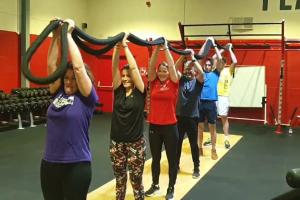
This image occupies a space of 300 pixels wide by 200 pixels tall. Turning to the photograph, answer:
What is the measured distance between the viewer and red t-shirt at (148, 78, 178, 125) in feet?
12.0

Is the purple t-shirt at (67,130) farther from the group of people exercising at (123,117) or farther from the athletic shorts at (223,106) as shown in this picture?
the athletic shorts at (223,106)

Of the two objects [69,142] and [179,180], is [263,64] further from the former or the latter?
[69,142]

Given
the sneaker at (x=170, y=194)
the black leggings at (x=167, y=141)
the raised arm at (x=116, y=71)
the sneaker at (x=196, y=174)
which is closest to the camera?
the raised arm at (x=116, y=71)

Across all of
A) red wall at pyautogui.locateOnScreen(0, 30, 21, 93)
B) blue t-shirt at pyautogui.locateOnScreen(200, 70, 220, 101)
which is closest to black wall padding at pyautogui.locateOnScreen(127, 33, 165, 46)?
blue t-shirt at pyautogui.locateOnScreen(200, 70, 220, 101)

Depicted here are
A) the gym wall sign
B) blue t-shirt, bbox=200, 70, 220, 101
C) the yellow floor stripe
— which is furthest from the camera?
the gym wall sign

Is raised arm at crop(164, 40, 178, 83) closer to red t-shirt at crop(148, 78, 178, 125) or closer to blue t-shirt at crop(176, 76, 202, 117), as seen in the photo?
red t-shirt at crop(148, 78, 178, 125)

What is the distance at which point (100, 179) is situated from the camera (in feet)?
14.8

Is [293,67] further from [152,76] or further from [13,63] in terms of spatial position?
[13,63]

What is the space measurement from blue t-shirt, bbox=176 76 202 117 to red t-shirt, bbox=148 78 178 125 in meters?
0.64

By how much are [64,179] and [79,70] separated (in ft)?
2.10

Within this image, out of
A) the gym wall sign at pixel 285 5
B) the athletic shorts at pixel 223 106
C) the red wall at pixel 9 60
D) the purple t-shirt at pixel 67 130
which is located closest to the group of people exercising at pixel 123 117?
the purple t-shirt at pixel 67 130

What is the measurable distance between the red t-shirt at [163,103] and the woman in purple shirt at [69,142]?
5.15 feet

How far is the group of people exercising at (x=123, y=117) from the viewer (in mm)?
2100

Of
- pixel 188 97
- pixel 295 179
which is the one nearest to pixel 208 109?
pixel 188 97
